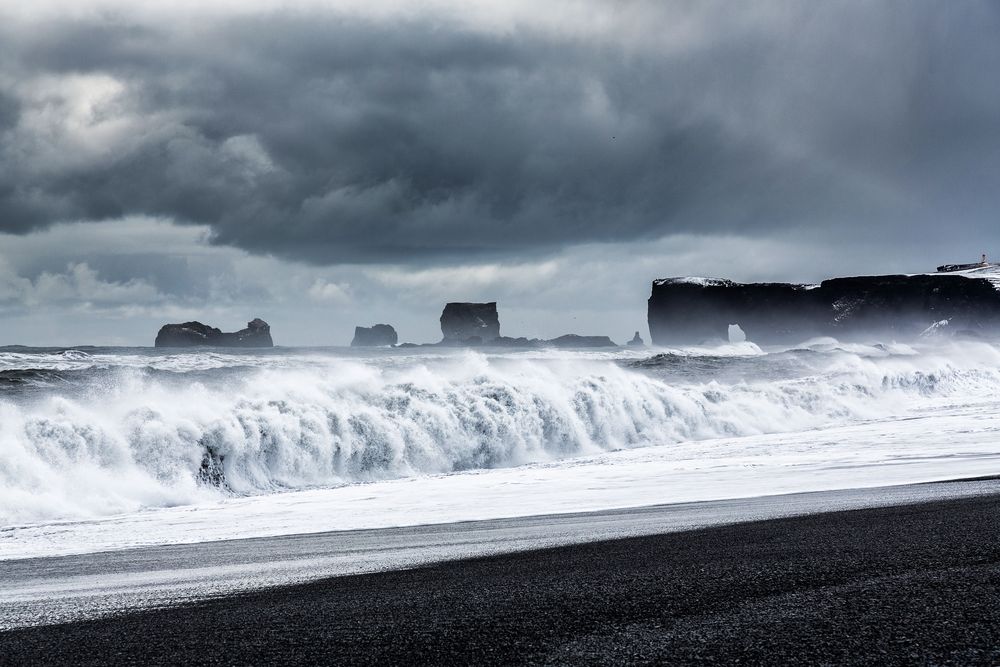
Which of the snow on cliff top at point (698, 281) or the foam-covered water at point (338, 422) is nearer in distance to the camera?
the foam-covered water at point (338, 422)

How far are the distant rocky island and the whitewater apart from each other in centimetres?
7060

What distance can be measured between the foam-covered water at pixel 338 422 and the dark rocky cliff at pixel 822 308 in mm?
70442

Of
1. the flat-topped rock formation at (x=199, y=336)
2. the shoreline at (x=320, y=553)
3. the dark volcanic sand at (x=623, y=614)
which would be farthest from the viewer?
the flat-topped rock formation at (x=199, y=336)

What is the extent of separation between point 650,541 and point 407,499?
5.58m

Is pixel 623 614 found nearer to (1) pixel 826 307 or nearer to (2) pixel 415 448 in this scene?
(2) pixel 415 448

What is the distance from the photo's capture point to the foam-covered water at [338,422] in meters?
13.5

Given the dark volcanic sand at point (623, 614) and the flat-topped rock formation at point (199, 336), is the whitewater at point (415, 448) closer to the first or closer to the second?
the dark volcanic sand at point (623, 614)

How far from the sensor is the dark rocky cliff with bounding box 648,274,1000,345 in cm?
9194

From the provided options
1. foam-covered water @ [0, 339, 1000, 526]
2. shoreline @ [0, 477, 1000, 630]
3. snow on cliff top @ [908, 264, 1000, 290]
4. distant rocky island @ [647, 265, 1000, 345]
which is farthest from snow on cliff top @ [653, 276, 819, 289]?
shoreline @ [0, 477, 1000, 630]

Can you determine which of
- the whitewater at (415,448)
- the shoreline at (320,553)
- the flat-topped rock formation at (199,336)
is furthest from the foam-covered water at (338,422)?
the flat-topped rock formation at (199,336)

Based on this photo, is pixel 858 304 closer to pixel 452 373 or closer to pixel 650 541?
pixel 452 373

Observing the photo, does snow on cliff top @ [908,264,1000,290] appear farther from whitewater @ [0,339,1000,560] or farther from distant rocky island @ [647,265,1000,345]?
whitewater @ [0,339,1000,560]

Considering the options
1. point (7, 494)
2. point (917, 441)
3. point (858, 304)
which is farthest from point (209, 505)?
point (858, 304)

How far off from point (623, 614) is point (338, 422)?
14.0 metres
